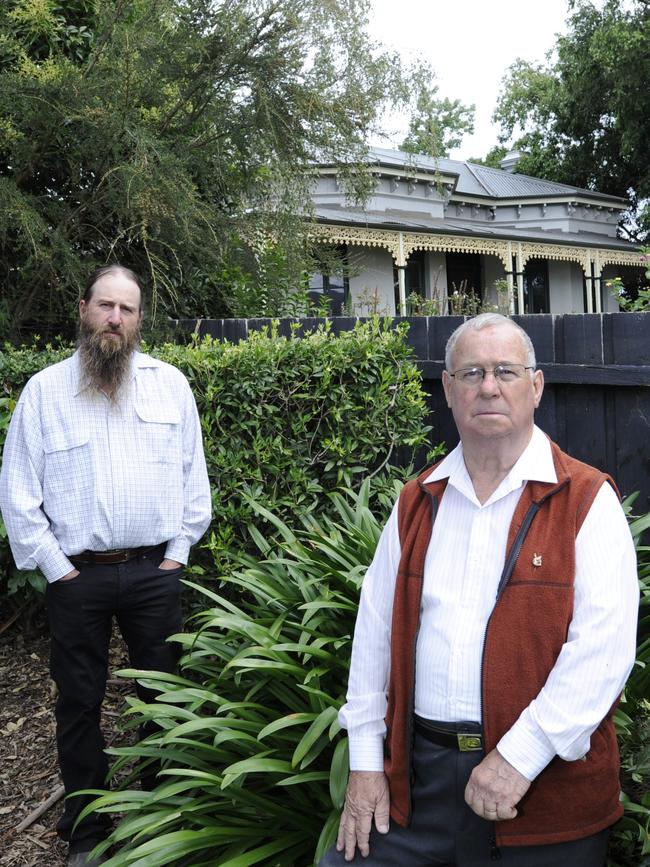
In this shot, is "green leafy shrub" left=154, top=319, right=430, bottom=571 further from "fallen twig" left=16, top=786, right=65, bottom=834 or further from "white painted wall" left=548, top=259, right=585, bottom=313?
"white painted wall" left=548, top=259, right=585, bottom=313

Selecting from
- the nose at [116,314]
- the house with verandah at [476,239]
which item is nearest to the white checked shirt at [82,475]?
the nose at [116,314]

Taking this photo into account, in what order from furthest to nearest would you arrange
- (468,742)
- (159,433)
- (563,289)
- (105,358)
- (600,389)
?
(563,289) → (600,389) → (159,433) → (105,358) → (468,742)

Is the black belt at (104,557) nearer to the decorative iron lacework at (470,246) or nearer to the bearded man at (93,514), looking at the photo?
the bearded man at (93,514)

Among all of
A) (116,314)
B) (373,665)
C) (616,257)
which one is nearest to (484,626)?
(373,665)

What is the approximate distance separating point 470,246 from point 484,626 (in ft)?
69.6

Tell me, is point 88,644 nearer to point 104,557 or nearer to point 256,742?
point 104,557

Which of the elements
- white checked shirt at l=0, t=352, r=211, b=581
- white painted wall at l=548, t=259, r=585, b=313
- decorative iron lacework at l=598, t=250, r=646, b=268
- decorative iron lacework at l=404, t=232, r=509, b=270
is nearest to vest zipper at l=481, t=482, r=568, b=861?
white checked shirt at l=0, t=352, r=211, b=581

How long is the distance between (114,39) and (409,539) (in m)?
6.17

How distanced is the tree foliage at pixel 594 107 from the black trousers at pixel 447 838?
105 ft

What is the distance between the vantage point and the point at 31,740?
434 cm

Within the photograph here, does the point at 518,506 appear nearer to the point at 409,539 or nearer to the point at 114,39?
the point at 409,539

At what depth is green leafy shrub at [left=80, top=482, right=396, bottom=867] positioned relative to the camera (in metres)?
2.83

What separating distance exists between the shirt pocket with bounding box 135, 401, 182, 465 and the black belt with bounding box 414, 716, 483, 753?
5.46ft

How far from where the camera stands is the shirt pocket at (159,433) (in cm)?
350
